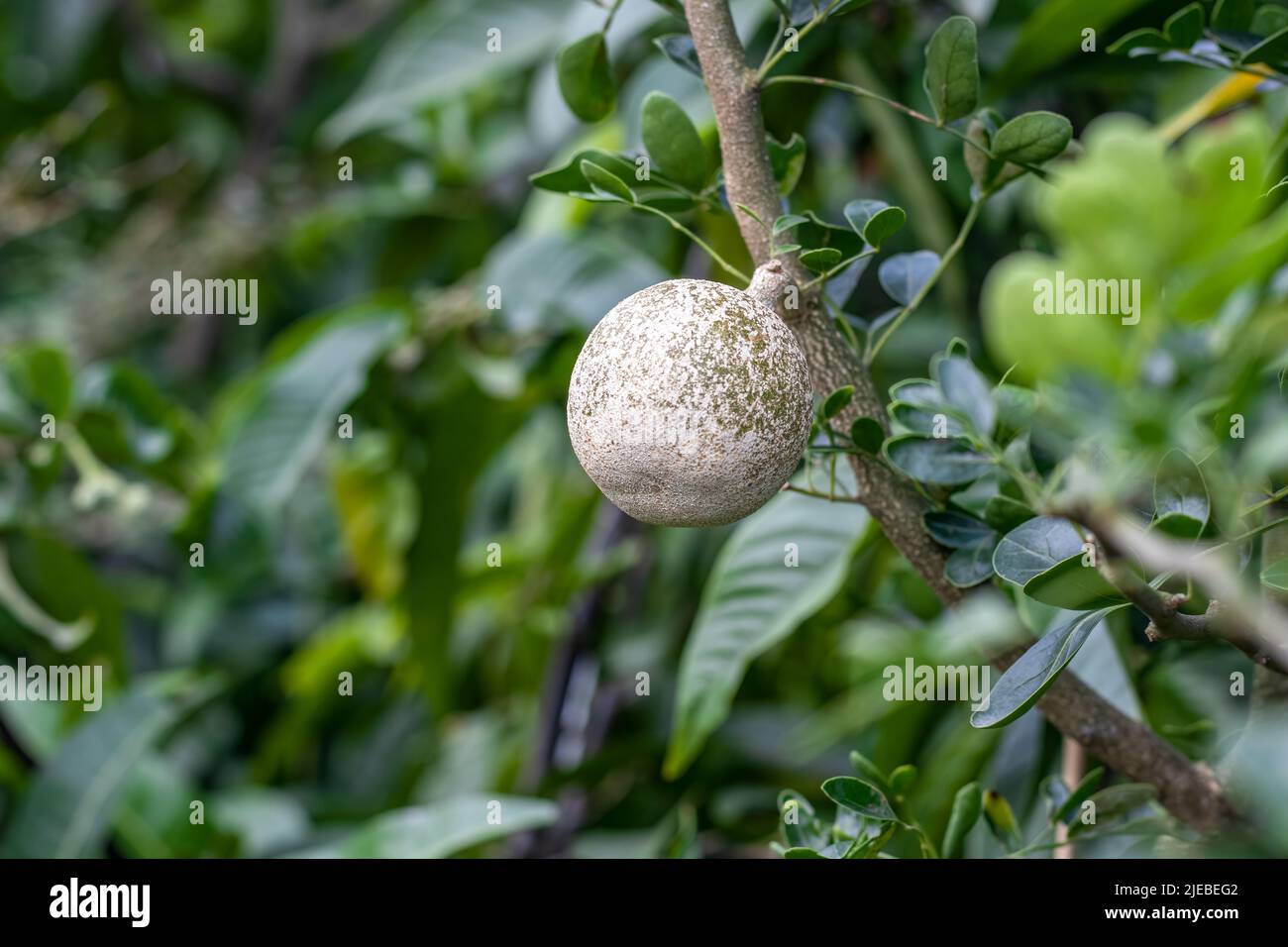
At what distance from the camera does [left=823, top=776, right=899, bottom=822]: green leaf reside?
1.19 feet

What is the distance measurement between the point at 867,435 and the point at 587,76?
17 cm

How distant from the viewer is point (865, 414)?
374 mm

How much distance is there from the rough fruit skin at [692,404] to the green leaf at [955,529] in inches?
3.6

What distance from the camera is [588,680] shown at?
1.04m

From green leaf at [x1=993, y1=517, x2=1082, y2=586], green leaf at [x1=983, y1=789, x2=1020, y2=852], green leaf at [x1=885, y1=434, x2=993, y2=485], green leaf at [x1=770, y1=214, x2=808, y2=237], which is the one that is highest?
green leaf at [x1=770, y1=214, x2=808, y2=237]

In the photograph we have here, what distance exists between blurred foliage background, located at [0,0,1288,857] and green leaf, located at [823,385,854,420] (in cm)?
11

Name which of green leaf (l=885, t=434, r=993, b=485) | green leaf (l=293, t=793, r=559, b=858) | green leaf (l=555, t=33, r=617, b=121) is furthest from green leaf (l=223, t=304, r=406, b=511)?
green leaf (l=885, t=434, r=993, b=485)

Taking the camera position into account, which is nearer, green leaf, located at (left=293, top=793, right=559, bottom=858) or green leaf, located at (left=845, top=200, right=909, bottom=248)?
green leaf, located at (left=845, top=200, right=909, bottom=248)

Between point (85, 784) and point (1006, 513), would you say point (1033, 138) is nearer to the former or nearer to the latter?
point (1006, 513)

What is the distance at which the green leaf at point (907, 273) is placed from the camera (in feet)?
1.39

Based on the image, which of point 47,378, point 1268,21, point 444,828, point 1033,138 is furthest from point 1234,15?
point 47,378

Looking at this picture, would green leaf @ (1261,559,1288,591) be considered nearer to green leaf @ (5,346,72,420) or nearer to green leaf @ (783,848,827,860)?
green leaf @ (783,848,827,860)

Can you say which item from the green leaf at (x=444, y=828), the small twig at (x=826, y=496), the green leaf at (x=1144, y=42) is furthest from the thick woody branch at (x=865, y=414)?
the green leaf at (x=444, y=828)
